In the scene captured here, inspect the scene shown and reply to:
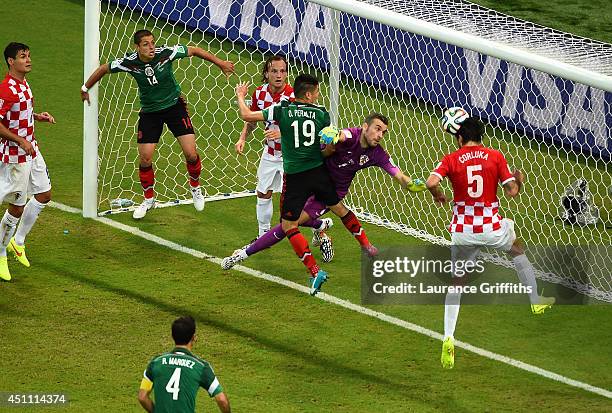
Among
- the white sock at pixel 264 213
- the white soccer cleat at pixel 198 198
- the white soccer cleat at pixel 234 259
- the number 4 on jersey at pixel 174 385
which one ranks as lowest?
the number 4 on jersey at pixel 174 385

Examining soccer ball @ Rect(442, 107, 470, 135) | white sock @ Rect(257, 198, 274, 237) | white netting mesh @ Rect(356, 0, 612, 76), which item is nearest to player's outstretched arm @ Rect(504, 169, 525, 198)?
soccer ball @ Rect(442, 107, 470, 135)

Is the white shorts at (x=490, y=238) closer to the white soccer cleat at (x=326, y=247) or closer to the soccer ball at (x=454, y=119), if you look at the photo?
the soccer ball at (x=454, y=119)

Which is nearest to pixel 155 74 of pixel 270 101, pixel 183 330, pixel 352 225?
pixel 270 101

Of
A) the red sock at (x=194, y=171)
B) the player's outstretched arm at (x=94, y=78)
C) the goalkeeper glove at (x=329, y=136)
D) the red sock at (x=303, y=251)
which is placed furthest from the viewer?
the red sock at (x=194, y=171)

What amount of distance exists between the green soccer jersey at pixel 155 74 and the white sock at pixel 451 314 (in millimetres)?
4417

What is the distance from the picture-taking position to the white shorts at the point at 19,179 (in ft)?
40.0

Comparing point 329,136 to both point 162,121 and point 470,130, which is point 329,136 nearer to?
point 470,130

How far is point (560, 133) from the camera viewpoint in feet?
48.5

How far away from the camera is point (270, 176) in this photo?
13.2 metres

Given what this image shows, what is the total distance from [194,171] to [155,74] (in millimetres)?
1170

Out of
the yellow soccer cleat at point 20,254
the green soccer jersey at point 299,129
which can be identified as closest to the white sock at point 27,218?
the yellow soccer cleat at point 20,254

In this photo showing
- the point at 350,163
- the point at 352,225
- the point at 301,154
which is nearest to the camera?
the point at 301,154

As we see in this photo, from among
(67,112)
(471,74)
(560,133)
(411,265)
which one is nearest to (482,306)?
(411,265)

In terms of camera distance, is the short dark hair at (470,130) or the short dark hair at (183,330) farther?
the short dark hair at (470,130)
